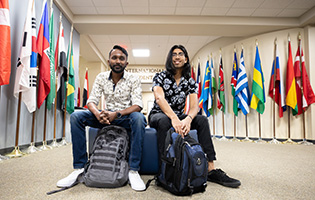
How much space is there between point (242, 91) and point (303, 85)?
1.15 metres

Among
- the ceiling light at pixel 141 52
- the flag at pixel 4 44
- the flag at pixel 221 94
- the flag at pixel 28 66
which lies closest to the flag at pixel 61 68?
the flag at pixel 28 66

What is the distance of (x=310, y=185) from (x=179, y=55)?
54.5 inches

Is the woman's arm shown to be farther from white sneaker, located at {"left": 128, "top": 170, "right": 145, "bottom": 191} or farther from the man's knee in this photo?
white sneaker, located at {"left": 128, "top": 170, "right": 145, "bottom": 191}

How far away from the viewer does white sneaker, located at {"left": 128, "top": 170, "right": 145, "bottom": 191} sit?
1198 mm

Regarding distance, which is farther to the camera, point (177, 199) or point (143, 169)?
point (143, 169)

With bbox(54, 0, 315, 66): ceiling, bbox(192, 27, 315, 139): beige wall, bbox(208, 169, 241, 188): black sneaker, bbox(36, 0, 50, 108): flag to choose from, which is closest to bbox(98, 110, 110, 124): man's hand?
bbox(208, 169, 241, 188): black sneaker

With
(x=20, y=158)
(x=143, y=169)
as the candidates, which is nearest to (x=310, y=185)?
(x=143, y=169)

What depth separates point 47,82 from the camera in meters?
2.68

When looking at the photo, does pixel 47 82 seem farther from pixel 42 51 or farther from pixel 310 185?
pixel 310 185

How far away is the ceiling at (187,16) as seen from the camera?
3.61 metres

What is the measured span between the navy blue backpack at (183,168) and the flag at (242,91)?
346cm

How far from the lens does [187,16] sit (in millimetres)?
4070

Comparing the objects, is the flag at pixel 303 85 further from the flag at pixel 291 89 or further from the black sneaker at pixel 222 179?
the black sneaker at pixel 222 179

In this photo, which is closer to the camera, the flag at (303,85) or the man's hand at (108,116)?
the man's hand at (108,116)
